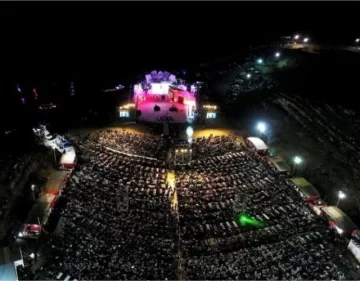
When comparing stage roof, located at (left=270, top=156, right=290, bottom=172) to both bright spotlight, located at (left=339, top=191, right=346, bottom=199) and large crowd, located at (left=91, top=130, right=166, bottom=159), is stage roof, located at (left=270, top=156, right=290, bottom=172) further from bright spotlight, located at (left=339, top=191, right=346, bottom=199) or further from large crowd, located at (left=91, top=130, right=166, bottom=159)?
large crowd, located at (left=91, top=130, right=166, bottom=159)

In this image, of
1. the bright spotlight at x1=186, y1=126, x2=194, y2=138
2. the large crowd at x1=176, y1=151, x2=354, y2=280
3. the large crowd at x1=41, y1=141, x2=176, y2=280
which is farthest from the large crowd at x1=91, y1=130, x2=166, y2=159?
the large crowd at x1=176, y1=151, x2=354, y2=280

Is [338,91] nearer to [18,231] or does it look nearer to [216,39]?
[18,231]

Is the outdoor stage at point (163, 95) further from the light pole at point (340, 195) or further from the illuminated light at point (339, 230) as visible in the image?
the illuminated light at point (339, 230)

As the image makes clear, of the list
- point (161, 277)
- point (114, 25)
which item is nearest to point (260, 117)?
point (161, 277)

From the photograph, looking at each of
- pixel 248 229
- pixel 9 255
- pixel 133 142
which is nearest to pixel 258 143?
pixel 248 229

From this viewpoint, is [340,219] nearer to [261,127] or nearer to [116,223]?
[261,127]
